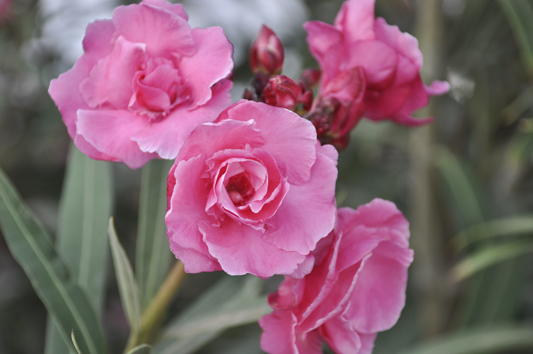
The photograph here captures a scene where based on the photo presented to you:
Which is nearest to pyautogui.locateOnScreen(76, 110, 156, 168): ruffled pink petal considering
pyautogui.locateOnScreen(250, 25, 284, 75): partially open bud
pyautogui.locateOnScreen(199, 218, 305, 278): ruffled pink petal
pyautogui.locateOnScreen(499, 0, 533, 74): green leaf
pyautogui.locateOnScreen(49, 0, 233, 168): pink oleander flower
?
pyautogui.locateOnScreen(49, 0, 233, 168): pink oleander flower

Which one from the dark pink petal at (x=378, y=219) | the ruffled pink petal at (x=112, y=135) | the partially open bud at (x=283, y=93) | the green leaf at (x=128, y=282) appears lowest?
the green leaf at (x=128, y=282)

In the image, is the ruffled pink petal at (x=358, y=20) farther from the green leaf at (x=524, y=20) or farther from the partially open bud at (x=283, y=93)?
the green leaf at (x=524, y=20)

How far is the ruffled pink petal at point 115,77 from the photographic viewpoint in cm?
55

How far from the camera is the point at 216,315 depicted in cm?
79

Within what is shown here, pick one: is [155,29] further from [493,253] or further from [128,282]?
[493,253]

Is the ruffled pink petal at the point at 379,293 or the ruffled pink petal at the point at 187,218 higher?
the ruffled pink petal at the point at 187,218

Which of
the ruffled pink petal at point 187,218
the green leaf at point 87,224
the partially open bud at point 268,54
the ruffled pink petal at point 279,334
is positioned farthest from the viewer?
the green leaf at point 87,224

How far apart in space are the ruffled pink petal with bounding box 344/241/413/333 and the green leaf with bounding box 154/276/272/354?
0.15 meters

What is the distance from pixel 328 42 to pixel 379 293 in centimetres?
36

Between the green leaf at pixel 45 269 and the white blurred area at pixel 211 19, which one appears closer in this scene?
the green leaf at pixel 45 269

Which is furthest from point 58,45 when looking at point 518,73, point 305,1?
point 518,73

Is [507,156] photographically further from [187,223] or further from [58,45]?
[58,45]

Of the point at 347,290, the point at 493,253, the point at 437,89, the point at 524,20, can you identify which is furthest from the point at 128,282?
the point at 524,20

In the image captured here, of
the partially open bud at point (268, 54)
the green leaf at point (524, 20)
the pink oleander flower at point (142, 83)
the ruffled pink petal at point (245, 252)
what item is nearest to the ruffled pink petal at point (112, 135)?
the pink oleander flower at point (142, 83)
